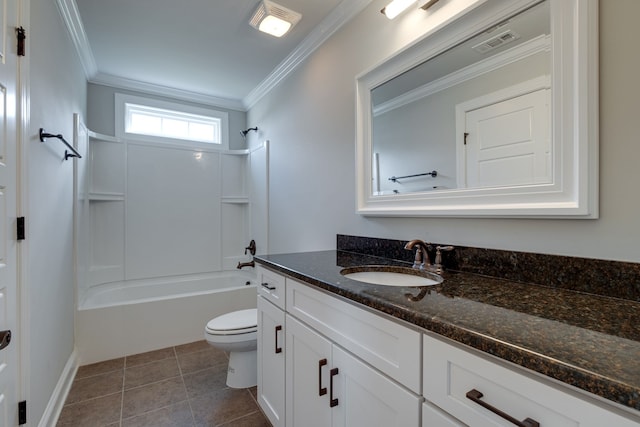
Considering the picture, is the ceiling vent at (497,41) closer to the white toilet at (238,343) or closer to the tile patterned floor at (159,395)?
the white toilet at (238,343)

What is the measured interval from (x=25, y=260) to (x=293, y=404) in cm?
131

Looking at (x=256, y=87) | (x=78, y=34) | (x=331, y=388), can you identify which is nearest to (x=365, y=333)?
(x=331, y=388)

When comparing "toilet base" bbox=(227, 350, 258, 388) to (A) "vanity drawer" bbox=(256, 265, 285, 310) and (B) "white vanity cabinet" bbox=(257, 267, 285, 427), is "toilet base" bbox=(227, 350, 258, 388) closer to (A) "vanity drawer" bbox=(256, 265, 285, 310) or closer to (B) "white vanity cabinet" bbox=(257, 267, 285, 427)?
(B) "white vanity cabinet" bbox=(257, 267, 285, 427)

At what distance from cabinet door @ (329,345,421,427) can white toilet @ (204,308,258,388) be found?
102 cm

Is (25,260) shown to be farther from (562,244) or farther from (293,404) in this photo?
(562,244)

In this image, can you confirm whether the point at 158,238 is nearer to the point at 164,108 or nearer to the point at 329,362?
the point at 164,108

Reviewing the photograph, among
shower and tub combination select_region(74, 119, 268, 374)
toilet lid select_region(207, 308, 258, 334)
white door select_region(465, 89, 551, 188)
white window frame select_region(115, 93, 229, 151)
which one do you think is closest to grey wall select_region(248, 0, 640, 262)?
white door select_region(465, 89, 551, 188)

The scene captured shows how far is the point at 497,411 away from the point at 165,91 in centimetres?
372

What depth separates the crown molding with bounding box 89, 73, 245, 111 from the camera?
292 cm

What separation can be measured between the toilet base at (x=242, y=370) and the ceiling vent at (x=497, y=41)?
212 cm

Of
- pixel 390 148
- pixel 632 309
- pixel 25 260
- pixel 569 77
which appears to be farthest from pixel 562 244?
pixel 25 260

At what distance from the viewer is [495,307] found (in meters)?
0.77

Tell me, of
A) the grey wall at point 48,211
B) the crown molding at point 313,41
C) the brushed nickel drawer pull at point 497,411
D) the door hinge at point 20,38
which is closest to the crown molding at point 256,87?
the crown molding at point 313,41

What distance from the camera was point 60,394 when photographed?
5.86ft
